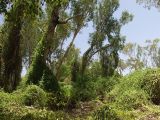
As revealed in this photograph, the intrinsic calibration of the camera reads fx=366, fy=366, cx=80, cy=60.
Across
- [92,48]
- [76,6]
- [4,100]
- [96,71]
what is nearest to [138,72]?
[4,100]

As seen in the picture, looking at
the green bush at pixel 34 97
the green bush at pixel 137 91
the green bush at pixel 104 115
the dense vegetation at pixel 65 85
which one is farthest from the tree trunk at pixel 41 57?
the green bush at pixel 104 115

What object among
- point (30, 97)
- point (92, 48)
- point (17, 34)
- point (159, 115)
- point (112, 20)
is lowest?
point (159, 115)

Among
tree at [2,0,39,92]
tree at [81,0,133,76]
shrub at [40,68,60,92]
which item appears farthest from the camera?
tree at [81,0,133,76]

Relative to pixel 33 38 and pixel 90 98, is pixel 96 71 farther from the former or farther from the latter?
pixel 90 98

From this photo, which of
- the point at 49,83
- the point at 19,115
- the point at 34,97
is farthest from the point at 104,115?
the point at 49,83

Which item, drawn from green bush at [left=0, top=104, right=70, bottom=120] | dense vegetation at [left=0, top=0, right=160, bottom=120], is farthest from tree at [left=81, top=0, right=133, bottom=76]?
green bush at [left=0, top=104, right=70, bottom=120]

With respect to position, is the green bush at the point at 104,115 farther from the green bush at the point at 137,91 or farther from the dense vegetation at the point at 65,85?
the green bush at the point at 137,91

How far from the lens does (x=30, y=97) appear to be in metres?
17.7

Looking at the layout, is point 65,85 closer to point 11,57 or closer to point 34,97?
point 11,57

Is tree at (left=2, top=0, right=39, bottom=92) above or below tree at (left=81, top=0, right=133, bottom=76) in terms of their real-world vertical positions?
below

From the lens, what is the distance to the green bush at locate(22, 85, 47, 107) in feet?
57.5

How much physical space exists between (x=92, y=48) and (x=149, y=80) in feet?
78.9

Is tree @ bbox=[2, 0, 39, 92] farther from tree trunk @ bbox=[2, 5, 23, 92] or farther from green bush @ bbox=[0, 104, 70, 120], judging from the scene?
green bush @ bbox=[0, 104, 70, 120]

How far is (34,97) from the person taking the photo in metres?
17.8
